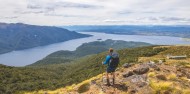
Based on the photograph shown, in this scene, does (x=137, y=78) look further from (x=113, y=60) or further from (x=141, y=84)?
(x=113, y=60)

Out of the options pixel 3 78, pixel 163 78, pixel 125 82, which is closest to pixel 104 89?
pixel 125 82

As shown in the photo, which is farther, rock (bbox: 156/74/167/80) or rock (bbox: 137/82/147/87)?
rock (bbox: 156/74/167/80)

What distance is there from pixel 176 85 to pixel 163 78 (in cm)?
240

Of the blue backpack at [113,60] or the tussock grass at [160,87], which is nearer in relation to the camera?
the tussock grass at [160,87]

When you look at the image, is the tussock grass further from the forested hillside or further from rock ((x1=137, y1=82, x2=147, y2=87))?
the forested hillside

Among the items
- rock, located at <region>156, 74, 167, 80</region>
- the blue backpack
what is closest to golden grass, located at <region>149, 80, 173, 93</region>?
rock, located at <region>156, 74, 167, 80</region>

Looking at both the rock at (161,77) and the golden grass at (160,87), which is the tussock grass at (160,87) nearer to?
the golden grass at (160,87)

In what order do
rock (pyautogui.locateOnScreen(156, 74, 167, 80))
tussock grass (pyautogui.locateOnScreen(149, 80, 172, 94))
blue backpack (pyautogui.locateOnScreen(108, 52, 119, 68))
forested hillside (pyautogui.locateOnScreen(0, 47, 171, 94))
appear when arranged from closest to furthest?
tussock grass (pyautogui.locateOnScreen(149, 80, 172, 94)), blue backpack (pyautogui.locateOnScreen(108, 52, 119, 68)), rock (pyautogui.locateOnScreen(156, 74, 167, 80)), forested hillside (pyautogui.locateOnScreen(0, 47, 171, 94))

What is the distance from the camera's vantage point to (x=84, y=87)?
23594 mm

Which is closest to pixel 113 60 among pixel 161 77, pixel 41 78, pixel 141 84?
pixel 141 84

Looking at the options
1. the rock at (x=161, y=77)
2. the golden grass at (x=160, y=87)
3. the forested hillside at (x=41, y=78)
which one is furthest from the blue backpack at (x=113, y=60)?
the forested hillside at (x=41, y=78)

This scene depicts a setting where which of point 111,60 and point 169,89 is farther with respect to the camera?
point 111,60

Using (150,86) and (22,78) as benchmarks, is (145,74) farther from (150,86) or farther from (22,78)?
(22,78)

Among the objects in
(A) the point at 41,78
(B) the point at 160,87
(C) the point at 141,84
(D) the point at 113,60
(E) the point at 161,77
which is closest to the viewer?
(B) the point at 160,87
